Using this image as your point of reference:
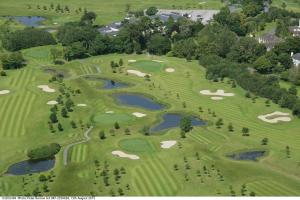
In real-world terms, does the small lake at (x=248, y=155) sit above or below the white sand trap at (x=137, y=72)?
below

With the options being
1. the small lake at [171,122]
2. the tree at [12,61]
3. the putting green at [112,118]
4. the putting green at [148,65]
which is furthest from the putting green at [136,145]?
the tree at [12,61]

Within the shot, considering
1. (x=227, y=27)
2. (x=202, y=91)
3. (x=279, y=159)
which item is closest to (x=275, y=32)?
(x=227, y=27)

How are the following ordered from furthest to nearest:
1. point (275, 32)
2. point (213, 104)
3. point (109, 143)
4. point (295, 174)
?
point (275, 32) < point (213, 104) < point (109, 143) < point (295, 174)

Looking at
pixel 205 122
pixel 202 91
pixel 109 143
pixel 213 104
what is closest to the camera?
pixel 109 143

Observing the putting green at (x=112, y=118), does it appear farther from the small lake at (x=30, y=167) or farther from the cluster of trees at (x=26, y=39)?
the cluster of trees at (x=26, y=39)

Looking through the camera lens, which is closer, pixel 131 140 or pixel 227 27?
pixel 131 140

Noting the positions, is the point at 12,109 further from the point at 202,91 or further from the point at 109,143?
the point at 202,91

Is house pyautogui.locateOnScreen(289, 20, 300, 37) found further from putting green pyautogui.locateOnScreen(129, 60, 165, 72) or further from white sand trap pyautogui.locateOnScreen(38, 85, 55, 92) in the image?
white sand trap pyautogui.locateOnScreen(38, 85, 55, 92)
